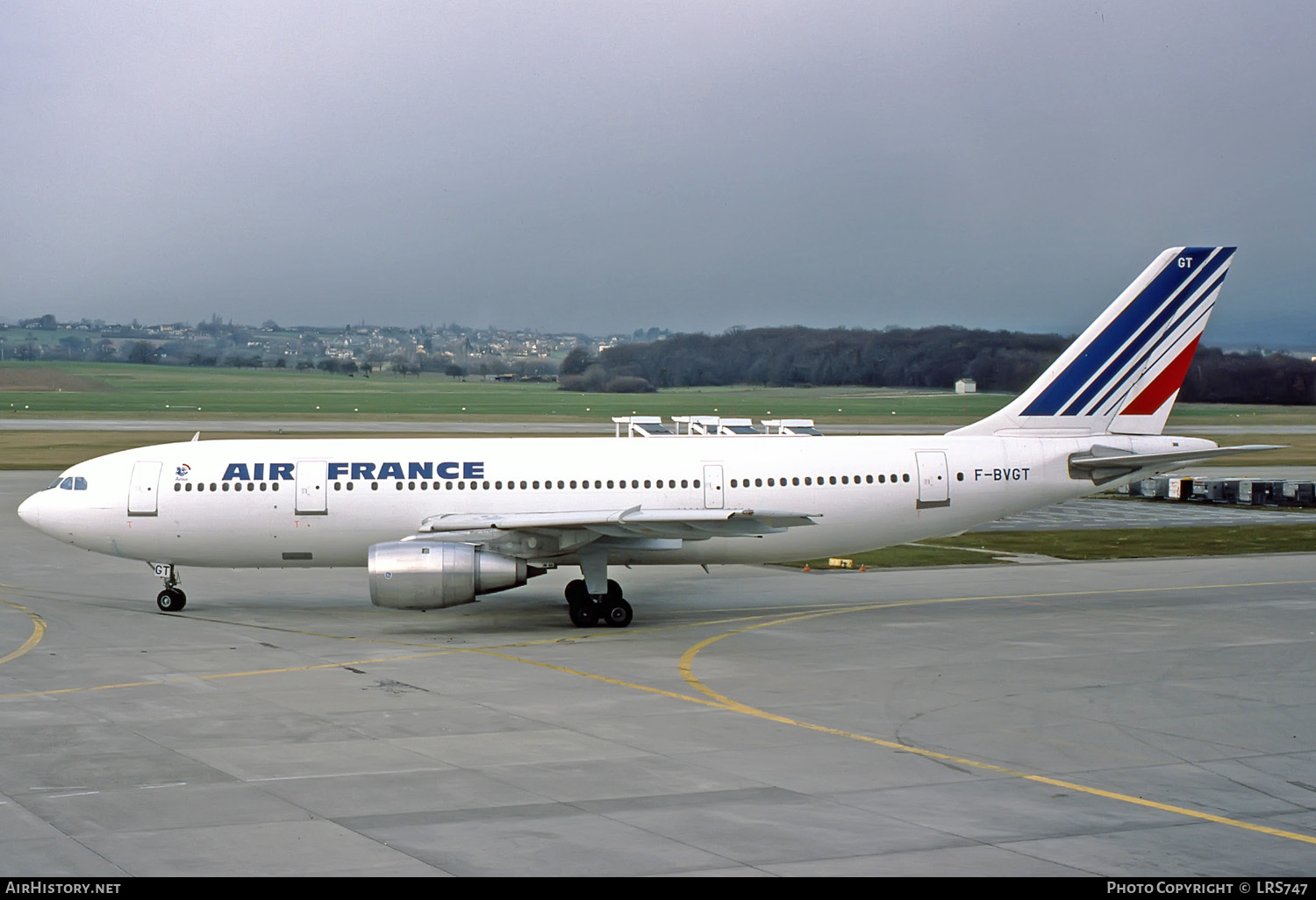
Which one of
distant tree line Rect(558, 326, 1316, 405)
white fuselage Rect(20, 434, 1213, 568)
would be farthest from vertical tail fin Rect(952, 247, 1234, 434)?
distant tree line Rect(558, 326, 1316, 405)

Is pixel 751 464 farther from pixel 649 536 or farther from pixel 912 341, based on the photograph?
pixel 912 341

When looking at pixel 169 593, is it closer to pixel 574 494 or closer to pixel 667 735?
pixel 574 494

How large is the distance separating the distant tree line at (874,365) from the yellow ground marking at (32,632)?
81.9 m

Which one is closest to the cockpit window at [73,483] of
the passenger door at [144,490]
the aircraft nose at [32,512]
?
the aircraft nose at [32,512]

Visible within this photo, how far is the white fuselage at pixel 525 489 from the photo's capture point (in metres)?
29.4

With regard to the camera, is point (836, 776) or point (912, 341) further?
point (912, 341)

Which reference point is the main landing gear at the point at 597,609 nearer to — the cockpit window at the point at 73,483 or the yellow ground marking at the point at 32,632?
the yellow ground marking at the point at 32,632

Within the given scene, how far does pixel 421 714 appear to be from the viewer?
65.6ft

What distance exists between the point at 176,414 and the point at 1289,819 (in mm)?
114544

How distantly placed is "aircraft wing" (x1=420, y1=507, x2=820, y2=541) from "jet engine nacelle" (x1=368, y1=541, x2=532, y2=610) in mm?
1201

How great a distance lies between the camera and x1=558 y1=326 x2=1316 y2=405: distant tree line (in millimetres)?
100688

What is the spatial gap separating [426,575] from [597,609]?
156 inches

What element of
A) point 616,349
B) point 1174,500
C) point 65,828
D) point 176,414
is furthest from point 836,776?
point 616,349

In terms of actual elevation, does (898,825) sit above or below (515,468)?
below
